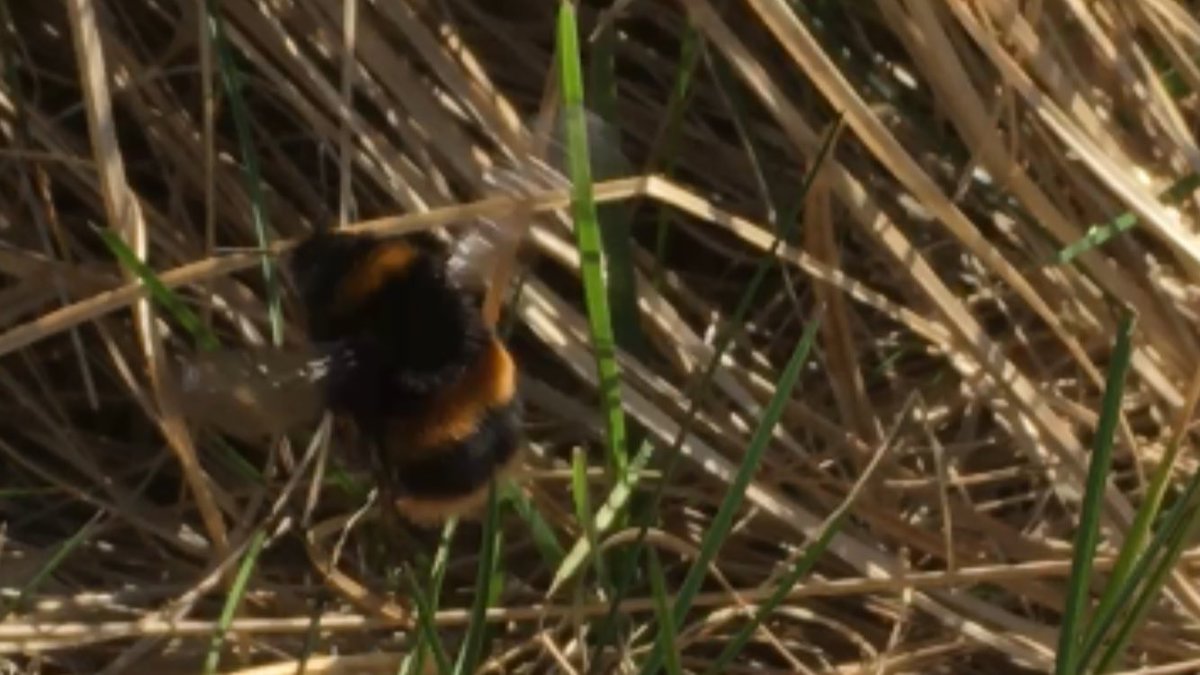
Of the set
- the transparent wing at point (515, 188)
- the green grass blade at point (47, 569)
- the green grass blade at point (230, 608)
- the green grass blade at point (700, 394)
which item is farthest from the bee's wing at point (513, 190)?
the green grass blade at point (47, 569)

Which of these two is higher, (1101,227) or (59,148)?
(59,148)

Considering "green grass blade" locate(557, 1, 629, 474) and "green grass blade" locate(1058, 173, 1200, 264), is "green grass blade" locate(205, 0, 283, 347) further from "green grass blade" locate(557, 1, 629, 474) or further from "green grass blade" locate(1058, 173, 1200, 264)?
"green grass blade" locate(1058, 173, 1200, 264)

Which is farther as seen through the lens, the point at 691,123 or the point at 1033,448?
the point at 691,123

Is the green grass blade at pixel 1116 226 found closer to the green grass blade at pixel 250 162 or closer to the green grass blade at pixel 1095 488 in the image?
the green grass blade at pixel 1095 488

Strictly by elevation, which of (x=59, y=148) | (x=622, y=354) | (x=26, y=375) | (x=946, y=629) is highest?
(x=59, y=148)

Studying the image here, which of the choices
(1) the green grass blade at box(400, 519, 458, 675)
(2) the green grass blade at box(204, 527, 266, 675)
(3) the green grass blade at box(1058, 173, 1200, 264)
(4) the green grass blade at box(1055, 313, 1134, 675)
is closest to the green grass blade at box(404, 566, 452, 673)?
(1) the green grass blade at box(400, 519, 458, 675)

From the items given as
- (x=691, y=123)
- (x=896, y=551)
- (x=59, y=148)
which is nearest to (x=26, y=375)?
(x=59, y=148)

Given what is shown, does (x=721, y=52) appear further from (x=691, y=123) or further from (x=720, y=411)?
(x=720, y=411)
